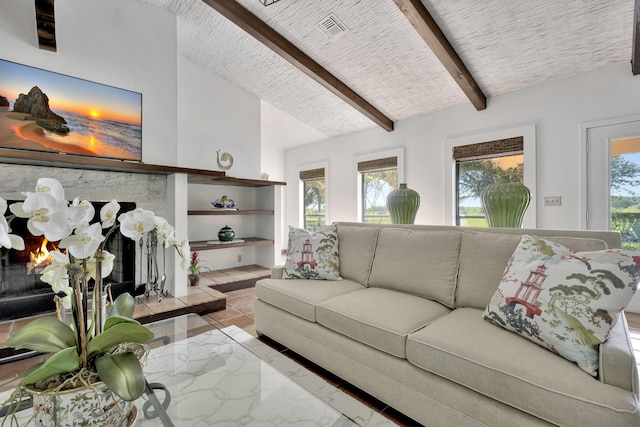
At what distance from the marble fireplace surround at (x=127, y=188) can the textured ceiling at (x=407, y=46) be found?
184cm

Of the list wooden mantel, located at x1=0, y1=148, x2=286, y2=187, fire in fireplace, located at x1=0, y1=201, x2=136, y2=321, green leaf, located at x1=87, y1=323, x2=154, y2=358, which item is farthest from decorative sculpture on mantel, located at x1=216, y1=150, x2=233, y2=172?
green leaf, located at x1=87, y1=323, x2=154, y2=358

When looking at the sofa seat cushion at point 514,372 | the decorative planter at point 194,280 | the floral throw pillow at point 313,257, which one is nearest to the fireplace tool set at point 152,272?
the decorative planter at point 194,280

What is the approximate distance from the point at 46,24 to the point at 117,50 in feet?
1.83

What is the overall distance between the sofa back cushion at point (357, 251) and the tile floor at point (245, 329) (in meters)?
0.73

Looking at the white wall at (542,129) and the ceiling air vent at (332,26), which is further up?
the ceiling air vent at (332,26)

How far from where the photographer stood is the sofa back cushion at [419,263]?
6.18 ft

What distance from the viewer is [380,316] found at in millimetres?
1603

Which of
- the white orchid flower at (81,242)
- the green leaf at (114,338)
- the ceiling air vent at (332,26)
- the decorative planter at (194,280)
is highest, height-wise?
the ceiling air vent at (332,26)

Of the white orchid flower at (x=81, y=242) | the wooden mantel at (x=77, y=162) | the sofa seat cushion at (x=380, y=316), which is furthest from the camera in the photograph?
the wooden mantel at (x=77, y=162)

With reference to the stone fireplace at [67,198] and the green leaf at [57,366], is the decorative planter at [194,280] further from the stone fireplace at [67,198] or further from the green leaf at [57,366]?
the green leaf at [57,366]

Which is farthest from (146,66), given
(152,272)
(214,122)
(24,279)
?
(24,279)

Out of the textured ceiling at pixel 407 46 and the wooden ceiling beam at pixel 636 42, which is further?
the textured ceiling at pixel 407 46

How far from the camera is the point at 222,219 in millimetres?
4387

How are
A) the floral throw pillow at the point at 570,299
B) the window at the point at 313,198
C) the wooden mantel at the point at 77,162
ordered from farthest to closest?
the window at the point at 313,198
the wooden mantel at the point at 77,162
the floral throw pillow at the point at 570,299
